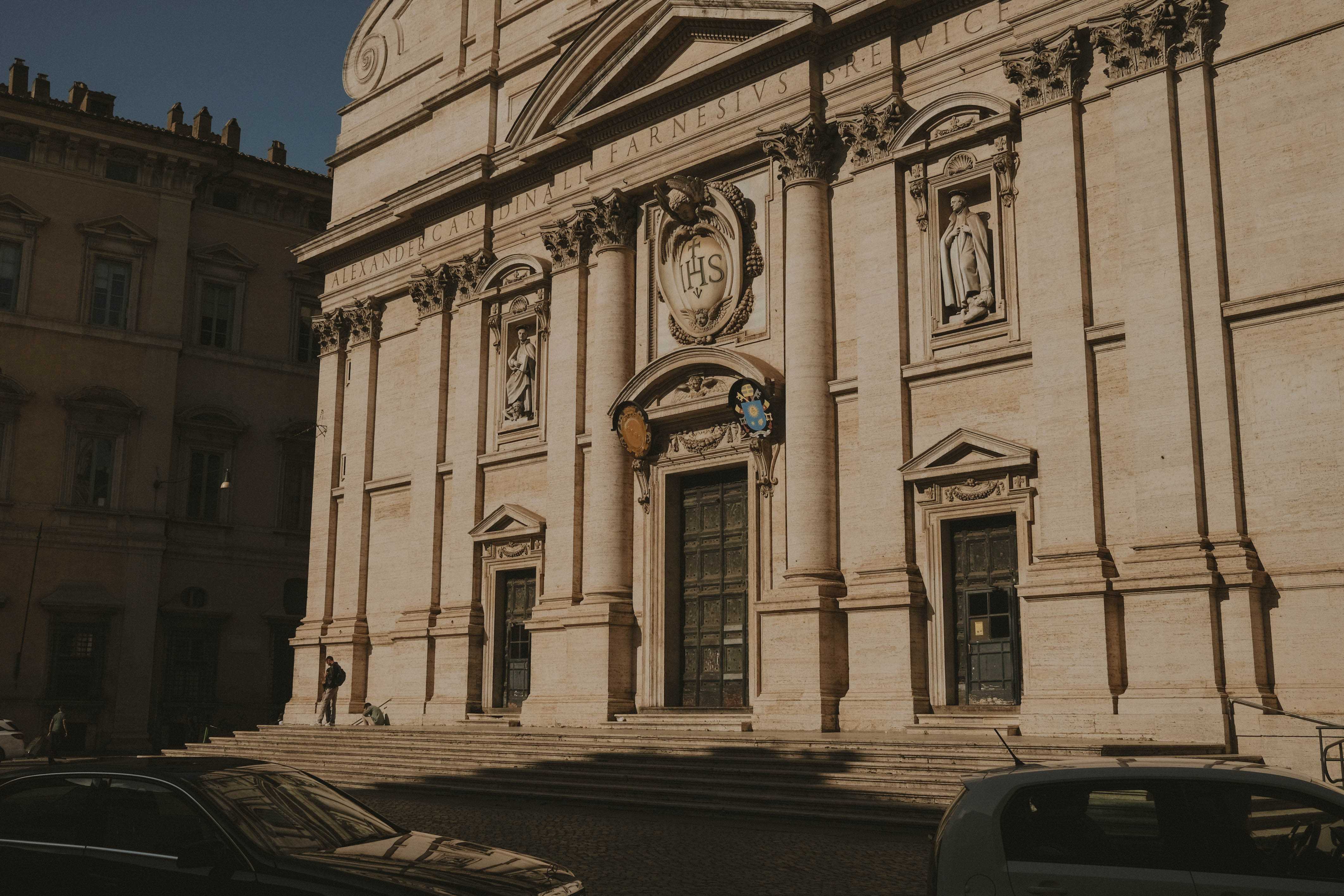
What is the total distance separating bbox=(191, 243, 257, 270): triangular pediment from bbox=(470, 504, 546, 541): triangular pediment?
15.3 metres

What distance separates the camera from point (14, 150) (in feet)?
113

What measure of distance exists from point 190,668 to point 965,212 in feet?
82.6

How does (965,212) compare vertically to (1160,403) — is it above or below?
above

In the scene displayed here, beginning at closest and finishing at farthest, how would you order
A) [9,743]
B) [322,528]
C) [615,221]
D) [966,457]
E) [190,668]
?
[966,457] < [615,221] < [9,743] < [322,528] < [190,668]

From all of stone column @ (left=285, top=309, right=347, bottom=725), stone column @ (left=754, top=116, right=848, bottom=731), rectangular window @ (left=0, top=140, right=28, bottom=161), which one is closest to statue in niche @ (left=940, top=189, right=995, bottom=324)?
stone column @ (left=754, top=116, right=848, bottom=731)

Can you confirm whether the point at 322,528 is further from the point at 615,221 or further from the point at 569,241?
the point at 615,221

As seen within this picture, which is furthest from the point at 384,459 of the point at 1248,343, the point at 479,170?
the point at 1248,343

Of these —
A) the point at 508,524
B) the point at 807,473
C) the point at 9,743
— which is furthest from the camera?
the point at 9,743

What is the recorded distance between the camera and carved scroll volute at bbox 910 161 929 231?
813 inches

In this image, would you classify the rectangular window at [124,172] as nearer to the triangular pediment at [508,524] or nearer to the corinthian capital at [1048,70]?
the triangular pediment at [508,524]

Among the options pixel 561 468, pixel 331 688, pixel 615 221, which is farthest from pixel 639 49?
pixel 331 688

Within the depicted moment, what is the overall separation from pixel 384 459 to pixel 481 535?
4.85 metres

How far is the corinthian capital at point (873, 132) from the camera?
69.4ft

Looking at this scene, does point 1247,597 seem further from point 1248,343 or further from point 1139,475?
point 1248,343
